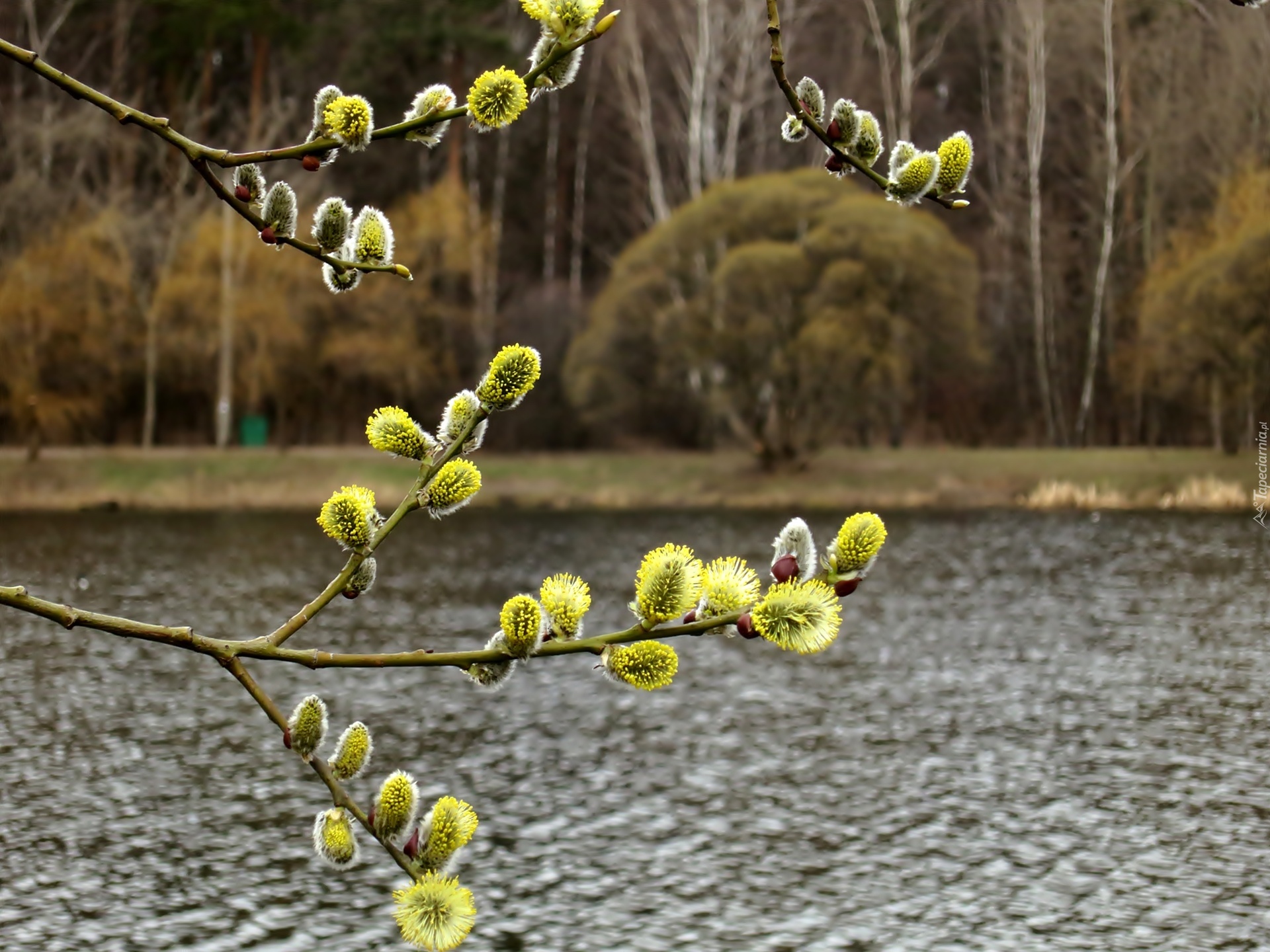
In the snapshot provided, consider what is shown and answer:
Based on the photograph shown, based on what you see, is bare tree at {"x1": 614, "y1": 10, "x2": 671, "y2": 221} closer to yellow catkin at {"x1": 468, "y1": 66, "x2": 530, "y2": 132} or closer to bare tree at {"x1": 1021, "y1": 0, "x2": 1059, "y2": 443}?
bare tree at {"x1": 1021, "y1": 0, "x2": 1059, "y2": 443}

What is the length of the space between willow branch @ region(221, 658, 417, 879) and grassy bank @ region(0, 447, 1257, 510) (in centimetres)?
3723

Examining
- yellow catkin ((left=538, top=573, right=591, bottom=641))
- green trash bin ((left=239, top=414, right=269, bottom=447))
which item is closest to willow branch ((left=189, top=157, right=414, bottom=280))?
yellow catkin ((left=538, top=573, right=591, bottom=641))

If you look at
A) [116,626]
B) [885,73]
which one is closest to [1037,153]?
[885,73]

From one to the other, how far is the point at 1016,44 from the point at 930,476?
1622cm

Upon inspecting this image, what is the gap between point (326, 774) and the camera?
1.92 m

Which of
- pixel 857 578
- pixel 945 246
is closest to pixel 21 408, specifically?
pixel 945 246

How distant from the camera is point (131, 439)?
5056 centimetres

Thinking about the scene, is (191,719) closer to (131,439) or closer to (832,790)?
(832,790)

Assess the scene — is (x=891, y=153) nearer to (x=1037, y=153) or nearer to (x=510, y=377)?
(x=510, y=377)

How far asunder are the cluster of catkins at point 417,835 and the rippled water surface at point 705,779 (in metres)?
8.02

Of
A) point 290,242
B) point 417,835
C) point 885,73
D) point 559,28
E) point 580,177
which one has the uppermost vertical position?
point 885,73

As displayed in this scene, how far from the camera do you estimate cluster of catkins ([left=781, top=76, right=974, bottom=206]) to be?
2.06 m

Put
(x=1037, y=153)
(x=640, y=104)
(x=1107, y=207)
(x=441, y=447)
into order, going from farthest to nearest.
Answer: (x=640, y=104)
(x=1037, y=153)
(x=1107, y=207)
(x=441, y=447)

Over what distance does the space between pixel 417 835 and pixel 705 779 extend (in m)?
12.2
